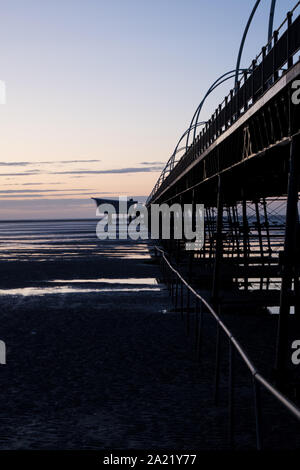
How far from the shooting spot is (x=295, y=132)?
8.96 metres

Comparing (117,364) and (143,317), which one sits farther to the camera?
(143,317)

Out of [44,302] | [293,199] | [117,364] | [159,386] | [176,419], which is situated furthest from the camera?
[44,302]

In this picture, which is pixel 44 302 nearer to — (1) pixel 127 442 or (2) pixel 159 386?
(2) pixel 159 386

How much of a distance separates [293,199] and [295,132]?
99 centimetres

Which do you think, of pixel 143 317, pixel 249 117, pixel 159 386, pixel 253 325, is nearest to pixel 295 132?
pixel 249 117

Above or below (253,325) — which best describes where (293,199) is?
above

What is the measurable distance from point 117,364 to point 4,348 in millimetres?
3073

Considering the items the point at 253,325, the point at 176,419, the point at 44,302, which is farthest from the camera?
the point at 44,302

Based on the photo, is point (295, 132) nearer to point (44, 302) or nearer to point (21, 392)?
point (21, 392)

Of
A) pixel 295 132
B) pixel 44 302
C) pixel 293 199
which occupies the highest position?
pixel 295 132

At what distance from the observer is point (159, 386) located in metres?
9.57

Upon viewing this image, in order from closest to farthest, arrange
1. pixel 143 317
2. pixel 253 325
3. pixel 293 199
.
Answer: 1. pixel 293 199
2. pixel 253 325
3. pixel 143 317
